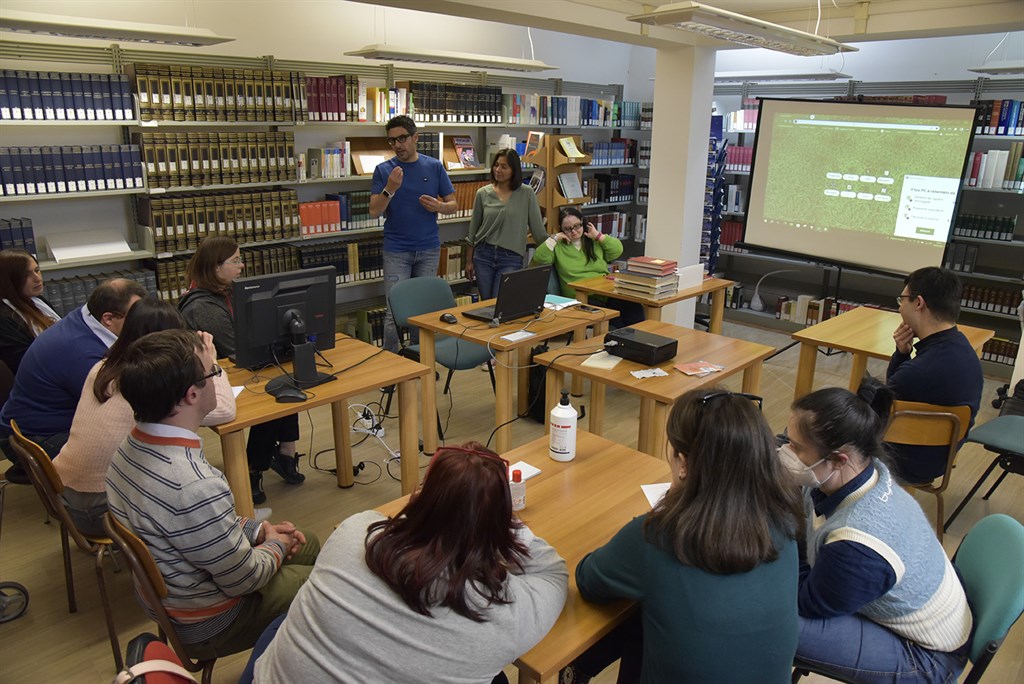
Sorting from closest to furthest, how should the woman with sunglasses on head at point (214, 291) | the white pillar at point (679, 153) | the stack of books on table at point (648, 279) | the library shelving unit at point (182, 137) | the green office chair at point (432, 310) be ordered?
the woman with sunglasses on head at point (214, 291) < the green office chair at point (432, 310) < the library shelving unit at point (182, 137) < the stack of books on table at point (648, 279) < the white pillar at point (679, 153)

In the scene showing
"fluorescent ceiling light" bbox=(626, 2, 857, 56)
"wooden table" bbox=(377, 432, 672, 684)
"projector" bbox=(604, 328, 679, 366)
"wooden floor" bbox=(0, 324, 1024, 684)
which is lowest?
"wooden floor" bbox=(0, 324, 1024, 684)

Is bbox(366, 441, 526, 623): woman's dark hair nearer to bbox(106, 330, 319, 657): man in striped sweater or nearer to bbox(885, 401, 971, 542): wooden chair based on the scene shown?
bbox(106, 330, 319, 657): man in striped sweater

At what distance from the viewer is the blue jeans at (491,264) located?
5.24m

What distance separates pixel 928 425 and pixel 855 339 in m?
0.99

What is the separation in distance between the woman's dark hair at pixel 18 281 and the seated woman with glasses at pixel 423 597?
2.84 m

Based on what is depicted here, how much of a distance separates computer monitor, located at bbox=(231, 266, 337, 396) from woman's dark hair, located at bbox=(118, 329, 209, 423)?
0.91m

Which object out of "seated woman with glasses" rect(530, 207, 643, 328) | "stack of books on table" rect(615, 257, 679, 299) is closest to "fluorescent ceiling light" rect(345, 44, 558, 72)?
"seated woman with glasses" rect(530, 207, 643, 328)

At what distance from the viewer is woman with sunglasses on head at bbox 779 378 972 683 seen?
66.2 inches

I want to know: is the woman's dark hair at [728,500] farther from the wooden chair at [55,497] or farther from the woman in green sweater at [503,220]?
the woman in green sweater at [503,220]

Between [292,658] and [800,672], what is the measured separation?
4.98 ft

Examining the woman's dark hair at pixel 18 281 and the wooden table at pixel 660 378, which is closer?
the wooden table at pixel 660 378

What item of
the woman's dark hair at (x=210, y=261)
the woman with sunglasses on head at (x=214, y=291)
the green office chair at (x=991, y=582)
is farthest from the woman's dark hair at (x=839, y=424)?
the woman's dark hair at (x=210, y=261)

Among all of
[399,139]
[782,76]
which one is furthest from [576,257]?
[782,76]

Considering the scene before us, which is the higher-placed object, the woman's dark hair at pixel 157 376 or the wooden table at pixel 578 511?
the woman's dark hair at pixel 157 376
